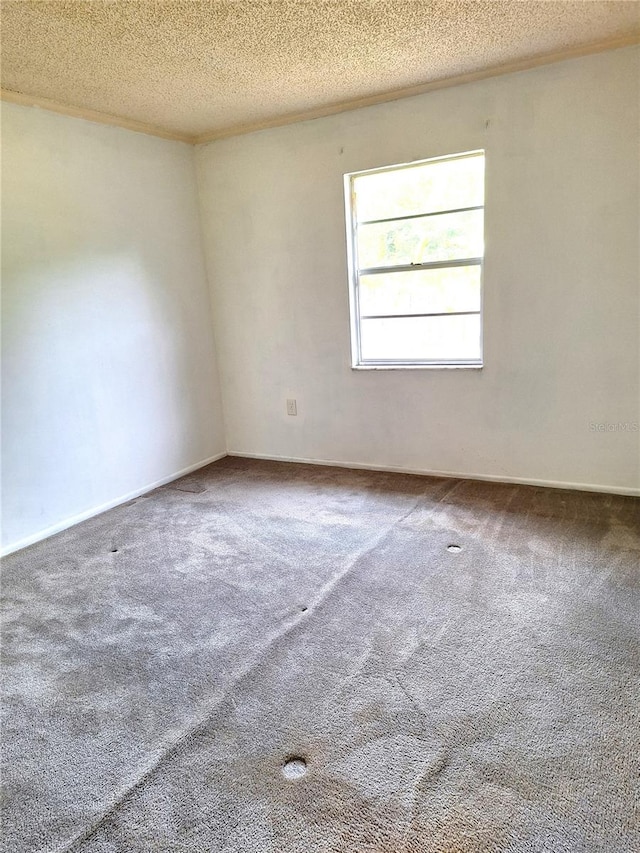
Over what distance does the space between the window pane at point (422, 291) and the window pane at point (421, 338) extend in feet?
0.24

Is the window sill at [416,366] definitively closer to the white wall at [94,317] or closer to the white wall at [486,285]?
the white wall at [486,285]

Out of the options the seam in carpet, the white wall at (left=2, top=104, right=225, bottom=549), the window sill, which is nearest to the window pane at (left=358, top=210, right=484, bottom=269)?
the window sill

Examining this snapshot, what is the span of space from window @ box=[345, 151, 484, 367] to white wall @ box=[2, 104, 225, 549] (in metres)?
1.34

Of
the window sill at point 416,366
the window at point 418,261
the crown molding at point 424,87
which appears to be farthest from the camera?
the window sill at point 416,366

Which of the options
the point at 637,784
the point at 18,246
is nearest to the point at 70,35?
the point at 18,246

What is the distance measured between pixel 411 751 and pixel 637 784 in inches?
23.1

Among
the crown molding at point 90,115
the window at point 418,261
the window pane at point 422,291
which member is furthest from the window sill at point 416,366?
the crown molding at point 90,115

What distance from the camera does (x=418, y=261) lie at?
3508 millimetres

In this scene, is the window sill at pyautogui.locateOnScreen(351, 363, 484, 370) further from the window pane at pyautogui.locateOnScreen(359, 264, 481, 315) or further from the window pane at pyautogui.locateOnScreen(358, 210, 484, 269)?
the window pane at pyautogui.locateOnScreen(358, 210, 484, 269)

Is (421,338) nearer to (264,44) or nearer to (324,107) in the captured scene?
(324,107)

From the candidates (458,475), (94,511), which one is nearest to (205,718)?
(94,511)

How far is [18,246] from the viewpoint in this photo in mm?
2889

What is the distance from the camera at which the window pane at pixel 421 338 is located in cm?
349

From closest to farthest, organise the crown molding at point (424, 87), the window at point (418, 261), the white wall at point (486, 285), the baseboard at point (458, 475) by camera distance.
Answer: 1. the crown molding at point (424, 87)
2. the white wall at point (486, 285)
3. the baseboard at point (458, 475)
4. the window at point (418, 261)
